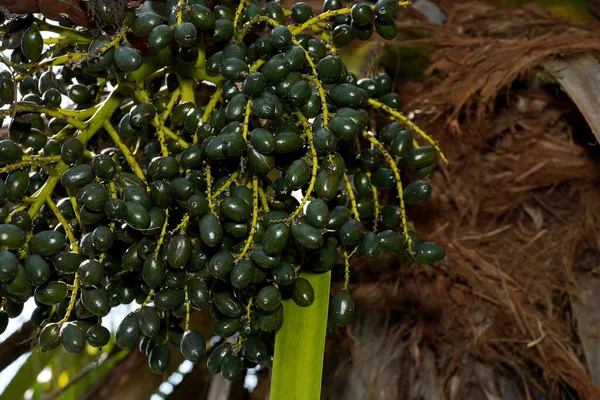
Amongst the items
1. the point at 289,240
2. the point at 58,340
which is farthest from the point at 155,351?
the point at 289,240

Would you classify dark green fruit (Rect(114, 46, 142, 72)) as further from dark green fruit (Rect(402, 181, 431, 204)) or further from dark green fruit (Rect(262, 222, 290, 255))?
dark green fruit (Rect(402, 181, 431, 204))

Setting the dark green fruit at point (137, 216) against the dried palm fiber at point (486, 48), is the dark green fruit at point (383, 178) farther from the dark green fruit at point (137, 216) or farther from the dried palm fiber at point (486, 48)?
the dried palm fiber at point (486, 48)

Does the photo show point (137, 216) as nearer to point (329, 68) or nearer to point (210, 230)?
point (210, 230)

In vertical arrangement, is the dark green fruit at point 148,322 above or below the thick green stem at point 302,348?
above

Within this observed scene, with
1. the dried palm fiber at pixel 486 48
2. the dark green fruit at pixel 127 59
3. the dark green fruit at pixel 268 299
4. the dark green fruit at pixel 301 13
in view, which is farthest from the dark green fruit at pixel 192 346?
the dried palm fiber at pixel 486 48

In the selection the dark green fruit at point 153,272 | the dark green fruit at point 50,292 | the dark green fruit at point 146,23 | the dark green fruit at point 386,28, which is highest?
the dark green fruit at point 146,23

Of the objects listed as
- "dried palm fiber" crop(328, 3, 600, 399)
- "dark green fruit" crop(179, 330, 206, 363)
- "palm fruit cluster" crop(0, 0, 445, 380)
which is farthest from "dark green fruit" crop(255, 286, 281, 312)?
"dried palm fiber" crop(328, 3, 600, 399)
